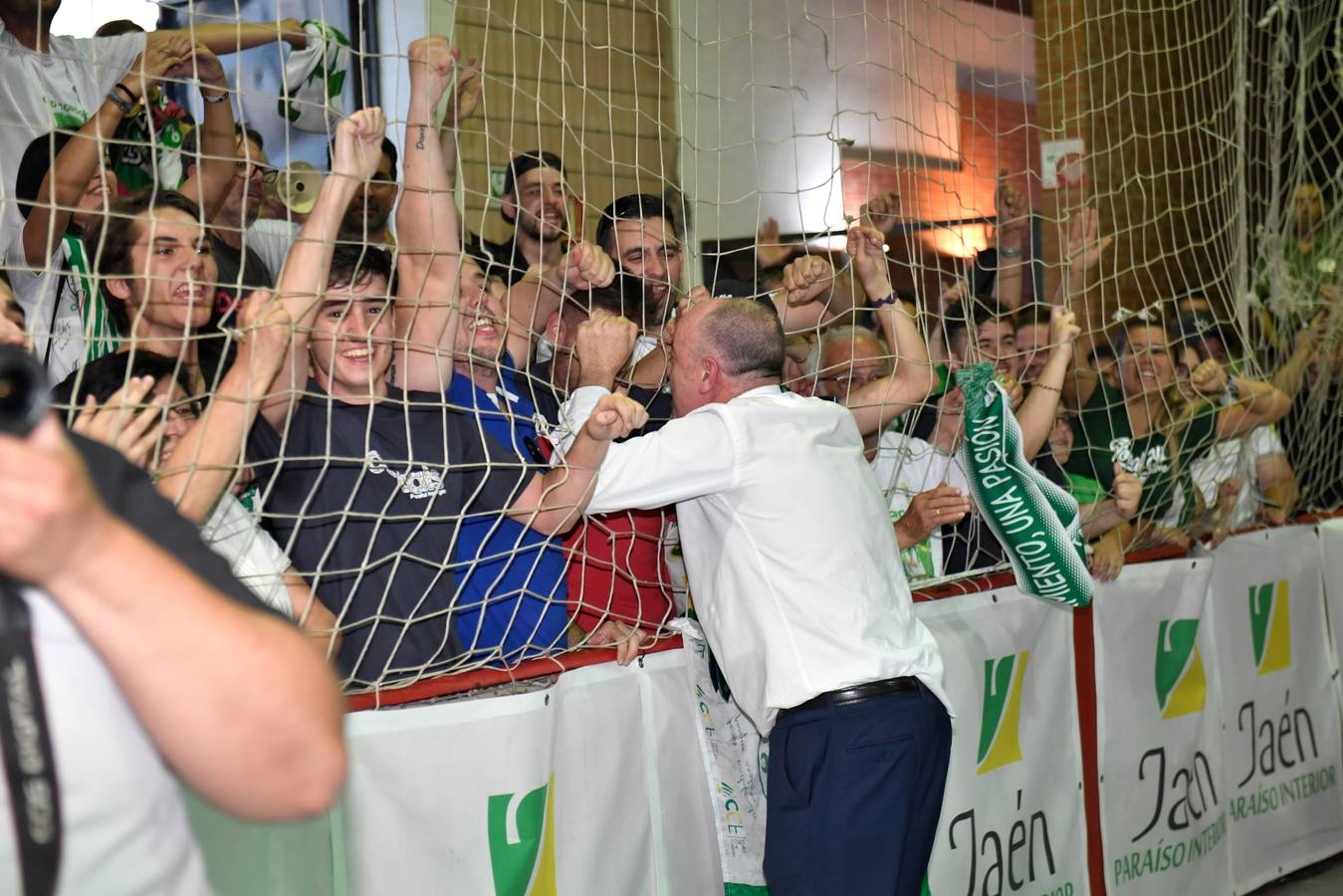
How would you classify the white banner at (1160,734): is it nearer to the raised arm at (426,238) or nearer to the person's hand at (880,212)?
the person's hand at (880,212)

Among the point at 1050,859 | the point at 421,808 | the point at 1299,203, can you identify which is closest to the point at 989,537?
the point at 1050,859

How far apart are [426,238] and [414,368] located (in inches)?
10.2

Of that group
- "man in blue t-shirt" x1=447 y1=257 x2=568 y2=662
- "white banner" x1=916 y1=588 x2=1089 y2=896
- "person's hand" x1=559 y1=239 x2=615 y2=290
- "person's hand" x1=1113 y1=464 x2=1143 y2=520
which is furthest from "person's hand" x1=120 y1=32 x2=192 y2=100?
"person's hand" x1=1113 y1=464 x2=1143 y2=520

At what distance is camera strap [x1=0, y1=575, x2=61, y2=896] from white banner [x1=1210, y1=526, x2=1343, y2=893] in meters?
3.78

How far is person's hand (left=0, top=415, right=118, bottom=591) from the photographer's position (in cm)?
75

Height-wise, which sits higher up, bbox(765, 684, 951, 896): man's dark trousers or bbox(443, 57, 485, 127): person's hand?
bbox(443, 57, 485, 127): person's hand

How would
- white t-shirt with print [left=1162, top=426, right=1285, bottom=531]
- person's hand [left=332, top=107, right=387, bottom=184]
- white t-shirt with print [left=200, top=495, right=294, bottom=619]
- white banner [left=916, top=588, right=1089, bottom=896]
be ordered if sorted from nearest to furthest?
white t-shirt with print [left=200, top=495, right=294, bottom=619] < person's hand [left=332, top=107, right=387, bottom=184] < white banner [left=916, top=588, right=1089, bottom=896] < white t-shirt with print [left=1162, top=426, right=1285, bottom=531]

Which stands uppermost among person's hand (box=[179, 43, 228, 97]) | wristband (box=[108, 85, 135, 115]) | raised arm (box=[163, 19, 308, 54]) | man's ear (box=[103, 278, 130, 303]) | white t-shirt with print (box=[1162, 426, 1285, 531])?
raised arm (box=[163, 19, 308, 54])

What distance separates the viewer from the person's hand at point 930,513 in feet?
10.0

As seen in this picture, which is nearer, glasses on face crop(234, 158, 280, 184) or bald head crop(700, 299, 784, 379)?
bald head crop(700, 299, 784, 379)

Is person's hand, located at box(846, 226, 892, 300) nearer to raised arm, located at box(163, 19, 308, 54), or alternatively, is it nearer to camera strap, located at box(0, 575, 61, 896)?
raised arm, located at box(163, 19, 308, 54)

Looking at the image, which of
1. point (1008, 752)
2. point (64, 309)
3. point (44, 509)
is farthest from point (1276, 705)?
point (44, 509)

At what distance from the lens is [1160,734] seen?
3748mm

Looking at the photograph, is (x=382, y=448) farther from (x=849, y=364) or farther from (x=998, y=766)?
(x=998, y=766)
